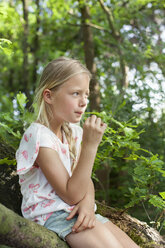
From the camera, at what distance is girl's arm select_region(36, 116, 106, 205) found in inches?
73.7

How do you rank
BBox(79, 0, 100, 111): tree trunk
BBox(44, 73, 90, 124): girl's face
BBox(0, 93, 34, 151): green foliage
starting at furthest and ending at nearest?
1. BBox(79, 0, 100, 111): tree trunk
2. BBox(0, 93, 34, 151): green foliage
3. BBox(44, 73, 90, 124): girl's face

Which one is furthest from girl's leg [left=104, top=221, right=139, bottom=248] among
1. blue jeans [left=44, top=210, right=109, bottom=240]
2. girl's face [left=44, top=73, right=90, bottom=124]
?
Answer: girl's face [left=44, top=73, right=90, bottom=124]

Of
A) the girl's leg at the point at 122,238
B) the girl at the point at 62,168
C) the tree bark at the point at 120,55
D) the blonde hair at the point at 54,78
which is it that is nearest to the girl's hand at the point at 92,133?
the girl at the point at 62,168

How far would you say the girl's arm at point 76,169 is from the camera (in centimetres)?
187

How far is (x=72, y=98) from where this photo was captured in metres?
2.10

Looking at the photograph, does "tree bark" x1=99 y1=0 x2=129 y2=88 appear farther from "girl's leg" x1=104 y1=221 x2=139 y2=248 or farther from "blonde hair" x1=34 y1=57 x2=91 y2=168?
"girl's leg" x1=104 y1=221 x2=139 y2=248

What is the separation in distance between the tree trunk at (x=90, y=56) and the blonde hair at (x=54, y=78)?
250 cm

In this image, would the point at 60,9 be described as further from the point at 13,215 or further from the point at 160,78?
the point at 13,215

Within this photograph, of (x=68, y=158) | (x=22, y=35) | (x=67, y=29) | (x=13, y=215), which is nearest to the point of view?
(x=13, y=215)

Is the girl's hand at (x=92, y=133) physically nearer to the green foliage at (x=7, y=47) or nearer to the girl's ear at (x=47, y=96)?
the girl's ear at (x=47, y=96)

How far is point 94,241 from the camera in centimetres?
183

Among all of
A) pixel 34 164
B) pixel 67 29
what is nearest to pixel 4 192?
pixel 34 164

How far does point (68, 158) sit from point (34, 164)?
0.27 metres

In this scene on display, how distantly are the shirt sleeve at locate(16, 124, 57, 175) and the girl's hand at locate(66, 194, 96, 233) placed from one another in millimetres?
403
